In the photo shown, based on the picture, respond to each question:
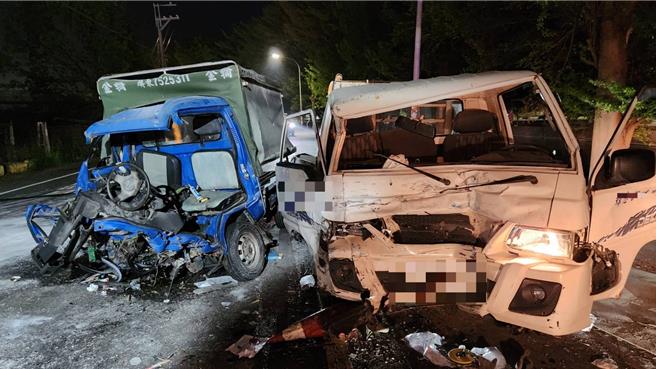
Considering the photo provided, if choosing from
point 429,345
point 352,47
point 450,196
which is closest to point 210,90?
point 450,196

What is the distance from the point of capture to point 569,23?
749cm

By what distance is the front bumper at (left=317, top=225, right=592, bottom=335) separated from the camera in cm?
264

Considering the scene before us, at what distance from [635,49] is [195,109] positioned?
7635 millimetres

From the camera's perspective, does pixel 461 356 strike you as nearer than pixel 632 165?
No

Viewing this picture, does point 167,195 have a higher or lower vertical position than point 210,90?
lower

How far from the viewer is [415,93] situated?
333cm

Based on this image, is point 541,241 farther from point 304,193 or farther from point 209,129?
point 209,129

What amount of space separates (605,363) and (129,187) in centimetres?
452

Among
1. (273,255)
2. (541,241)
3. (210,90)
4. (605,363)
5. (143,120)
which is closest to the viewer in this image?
(541,241)

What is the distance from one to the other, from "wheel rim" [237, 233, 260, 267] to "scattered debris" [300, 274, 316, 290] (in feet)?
2.26

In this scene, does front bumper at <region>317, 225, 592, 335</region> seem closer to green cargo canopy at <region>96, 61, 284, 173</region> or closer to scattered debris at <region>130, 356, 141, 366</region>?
scattered debris at <region>130, 356, 141, 366</region>

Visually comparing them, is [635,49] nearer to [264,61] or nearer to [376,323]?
[376,323]

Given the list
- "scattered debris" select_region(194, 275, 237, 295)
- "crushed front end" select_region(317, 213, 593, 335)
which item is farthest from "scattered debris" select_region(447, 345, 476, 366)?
"scattered debris" select_region(194, 275, 237, 295)

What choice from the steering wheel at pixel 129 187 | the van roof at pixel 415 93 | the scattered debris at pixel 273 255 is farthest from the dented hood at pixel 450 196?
the scattered debris at pixel 273 255
